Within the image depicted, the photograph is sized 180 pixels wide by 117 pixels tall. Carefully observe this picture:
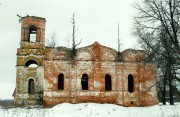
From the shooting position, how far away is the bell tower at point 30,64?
3003cm

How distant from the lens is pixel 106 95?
2736cm

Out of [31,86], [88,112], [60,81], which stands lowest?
[88,112]

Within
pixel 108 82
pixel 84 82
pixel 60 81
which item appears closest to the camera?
pixel 60 81

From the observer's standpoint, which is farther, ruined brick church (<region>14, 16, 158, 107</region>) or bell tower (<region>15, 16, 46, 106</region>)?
bell tower (<region>15, 16, 46, 106</region>)

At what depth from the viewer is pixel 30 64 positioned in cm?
3180

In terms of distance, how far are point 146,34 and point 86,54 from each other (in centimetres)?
1087

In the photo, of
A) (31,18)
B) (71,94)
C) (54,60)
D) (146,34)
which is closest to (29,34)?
(31,18)

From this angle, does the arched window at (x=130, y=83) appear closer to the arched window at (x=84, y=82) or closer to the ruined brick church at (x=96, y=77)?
the ruined brick church at (x=96, y=77)

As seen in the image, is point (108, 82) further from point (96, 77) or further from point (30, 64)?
point (30, 64)

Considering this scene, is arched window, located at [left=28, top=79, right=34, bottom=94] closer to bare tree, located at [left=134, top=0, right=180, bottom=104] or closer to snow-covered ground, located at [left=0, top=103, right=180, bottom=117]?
snow-covered ground, located at [left=0, top=103, right=180, bottom=117]

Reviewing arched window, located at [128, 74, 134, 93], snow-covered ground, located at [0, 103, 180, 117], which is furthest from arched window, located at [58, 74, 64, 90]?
arched window, located at [128, 74, 134, 93]

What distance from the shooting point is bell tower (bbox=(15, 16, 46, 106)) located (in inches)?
1182

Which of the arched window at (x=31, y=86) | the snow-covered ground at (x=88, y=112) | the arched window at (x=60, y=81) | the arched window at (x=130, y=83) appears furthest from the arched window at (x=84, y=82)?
the arched window at (x=31, y=86)

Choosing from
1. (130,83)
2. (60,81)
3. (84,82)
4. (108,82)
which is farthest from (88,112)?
(130,83)
